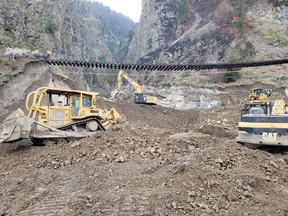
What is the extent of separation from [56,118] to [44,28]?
33279 mm

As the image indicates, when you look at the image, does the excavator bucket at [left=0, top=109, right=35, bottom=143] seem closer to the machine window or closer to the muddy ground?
the muddy ground

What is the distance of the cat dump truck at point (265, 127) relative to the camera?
898 cm

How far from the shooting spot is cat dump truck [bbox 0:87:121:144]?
10531mm

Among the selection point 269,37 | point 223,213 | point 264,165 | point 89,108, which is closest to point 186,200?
point 223,213

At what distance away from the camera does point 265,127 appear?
9.23 m

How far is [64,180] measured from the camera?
7.45 meters

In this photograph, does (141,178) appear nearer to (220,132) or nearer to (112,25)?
(220,132)

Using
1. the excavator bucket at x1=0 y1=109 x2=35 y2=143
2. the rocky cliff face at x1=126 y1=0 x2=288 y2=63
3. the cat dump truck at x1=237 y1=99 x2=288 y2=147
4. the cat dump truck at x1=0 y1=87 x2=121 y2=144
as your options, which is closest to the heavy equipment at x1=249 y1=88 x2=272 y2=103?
the cat dump truck at x1=237 y1=99 x2=288 y2=147

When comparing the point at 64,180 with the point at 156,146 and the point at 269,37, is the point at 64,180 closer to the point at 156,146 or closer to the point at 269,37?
the point at 156,146

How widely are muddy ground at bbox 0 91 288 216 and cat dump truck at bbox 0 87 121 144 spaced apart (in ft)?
2.04

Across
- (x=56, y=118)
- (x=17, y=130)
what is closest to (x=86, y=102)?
(x=56, y=118)

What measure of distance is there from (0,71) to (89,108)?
8.75m

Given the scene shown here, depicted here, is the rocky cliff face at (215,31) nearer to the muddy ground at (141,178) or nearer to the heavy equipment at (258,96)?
the heavy equipment at (258,96)

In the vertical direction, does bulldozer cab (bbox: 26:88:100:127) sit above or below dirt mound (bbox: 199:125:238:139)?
above
